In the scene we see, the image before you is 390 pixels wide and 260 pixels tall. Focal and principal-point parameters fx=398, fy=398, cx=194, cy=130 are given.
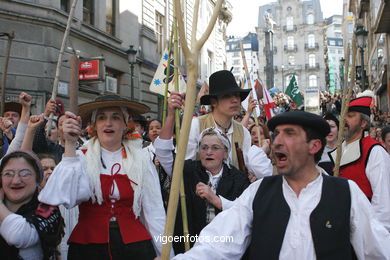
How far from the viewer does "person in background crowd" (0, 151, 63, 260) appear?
246 cm

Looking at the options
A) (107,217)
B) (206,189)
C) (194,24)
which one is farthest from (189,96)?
(107,217)

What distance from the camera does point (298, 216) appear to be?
2.17m

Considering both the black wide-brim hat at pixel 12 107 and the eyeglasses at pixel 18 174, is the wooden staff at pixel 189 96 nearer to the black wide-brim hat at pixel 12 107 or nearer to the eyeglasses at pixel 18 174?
the eyeglasses at pixel 18 174

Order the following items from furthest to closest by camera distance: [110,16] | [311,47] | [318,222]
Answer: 1. [311,47]
2. [110,16]
3. [318,222]

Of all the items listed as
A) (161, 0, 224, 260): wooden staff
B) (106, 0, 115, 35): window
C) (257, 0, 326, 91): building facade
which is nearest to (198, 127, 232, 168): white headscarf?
(161, 0, 224, 260): wooden staff

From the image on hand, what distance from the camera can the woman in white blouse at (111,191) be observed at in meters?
2.68

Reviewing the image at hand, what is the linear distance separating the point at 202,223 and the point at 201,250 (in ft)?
4.25

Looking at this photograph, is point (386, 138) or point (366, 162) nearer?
point (366, 162)

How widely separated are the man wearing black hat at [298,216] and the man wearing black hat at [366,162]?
1285 mm

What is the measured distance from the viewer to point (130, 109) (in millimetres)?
3109

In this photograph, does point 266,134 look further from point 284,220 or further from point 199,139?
point 284,220

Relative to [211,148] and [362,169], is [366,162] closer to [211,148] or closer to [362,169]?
[362,169]

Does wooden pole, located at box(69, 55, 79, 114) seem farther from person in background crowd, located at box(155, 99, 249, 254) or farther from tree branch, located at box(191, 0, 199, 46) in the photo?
tree branch, located at box(191, 0, 199, 46)

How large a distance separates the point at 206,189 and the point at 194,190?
639 mm
